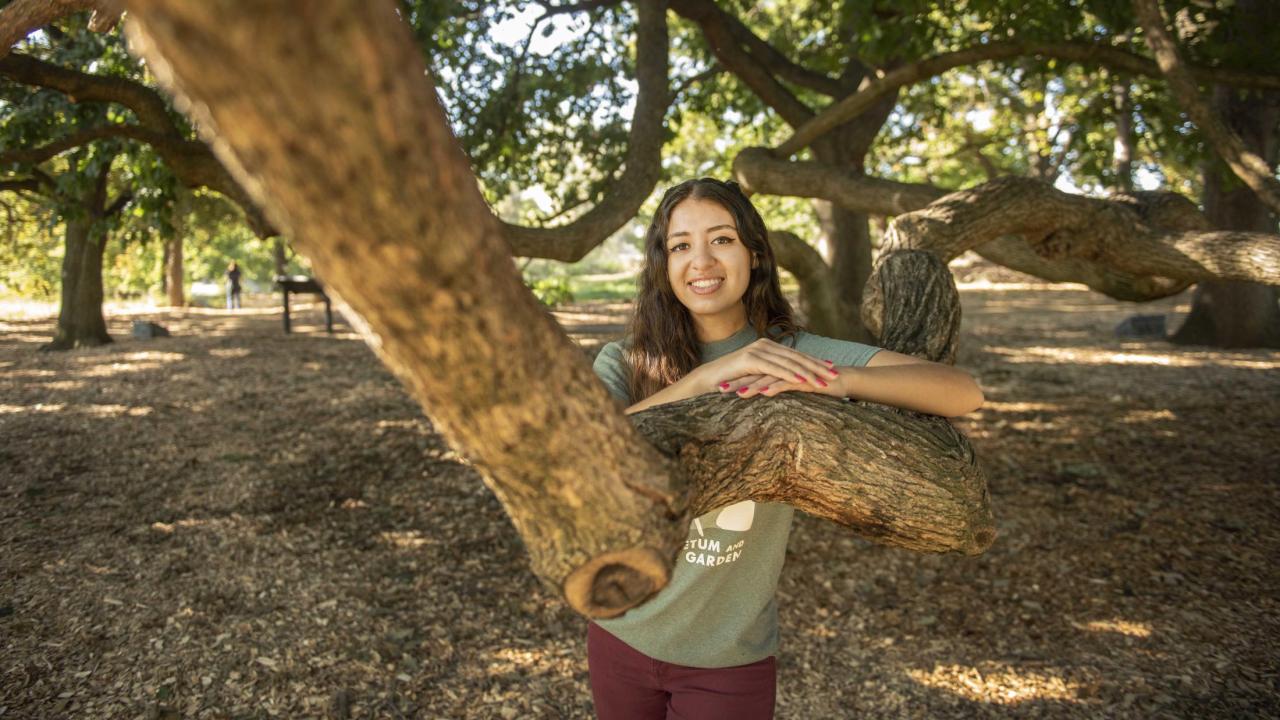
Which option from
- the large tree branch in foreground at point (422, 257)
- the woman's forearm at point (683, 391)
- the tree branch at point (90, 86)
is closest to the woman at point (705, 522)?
the woman's forearm at point (683, 391)

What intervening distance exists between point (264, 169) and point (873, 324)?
224 cm

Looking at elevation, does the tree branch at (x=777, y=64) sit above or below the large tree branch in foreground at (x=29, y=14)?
above

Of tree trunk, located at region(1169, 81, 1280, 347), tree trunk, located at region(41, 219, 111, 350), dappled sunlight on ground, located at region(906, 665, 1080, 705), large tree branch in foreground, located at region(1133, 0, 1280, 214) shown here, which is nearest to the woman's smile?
dappled sunlight on ground, located at region(906, 665, 1080, 705)

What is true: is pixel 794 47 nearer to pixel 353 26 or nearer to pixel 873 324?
pixel 873 324

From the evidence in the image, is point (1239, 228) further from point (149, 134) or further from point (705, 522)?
point (149, 134)

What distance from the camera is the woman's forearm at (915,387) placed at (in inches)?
68.3

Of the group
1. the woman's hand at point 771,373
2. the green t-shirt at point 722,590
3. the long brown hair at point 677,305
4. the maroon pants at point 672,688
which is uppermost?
the long brown hair at point 677,305

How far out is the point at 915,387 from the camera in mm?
1789

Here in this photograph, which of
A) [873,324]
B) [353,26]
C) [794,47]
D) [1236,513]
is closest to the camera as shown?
[353,26]

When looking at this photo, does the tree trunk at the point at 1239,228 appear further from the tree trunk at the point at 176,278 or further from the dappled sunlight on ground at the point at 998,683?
the tree trunk at the point at 176,278

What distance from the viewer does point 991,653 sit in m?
3.74

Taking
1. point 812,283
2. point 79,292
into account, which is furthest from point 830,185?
point 79,292

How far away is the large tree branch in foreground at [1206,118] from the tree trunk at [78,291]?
13.0 meters

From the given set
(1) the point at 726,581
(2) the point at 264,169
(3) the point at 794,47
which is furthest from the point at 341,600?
(3) the point at 794,47
